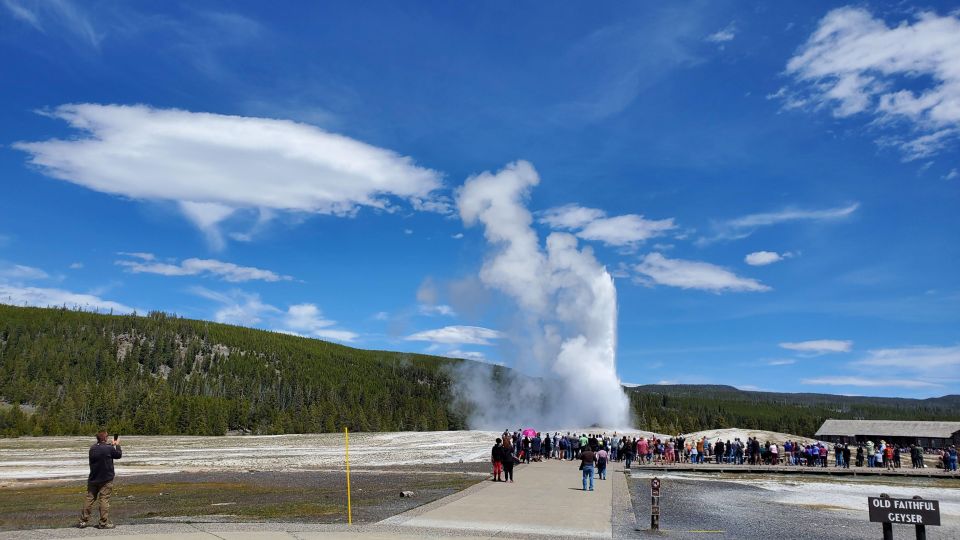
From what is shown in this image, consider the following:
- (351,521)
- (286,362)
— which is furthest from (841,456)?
(286,362)

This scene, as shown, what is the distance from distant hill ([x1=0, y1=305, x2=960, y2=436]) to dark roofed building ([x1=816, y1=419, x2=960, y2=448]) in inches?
857

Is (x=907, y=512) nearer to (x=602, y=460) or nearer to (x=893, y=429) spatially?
(x=602, y=460)

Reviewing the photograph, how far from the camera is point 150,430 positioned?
367 ft

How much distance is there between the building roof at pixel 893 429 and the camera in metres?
95.9

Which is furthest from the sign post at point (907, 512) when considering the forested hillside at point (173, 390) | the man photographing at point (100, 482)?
the forested hillside at point (173, 390)

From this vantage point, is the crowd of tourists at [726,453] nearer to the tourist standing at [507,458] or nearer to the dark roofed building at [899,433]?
the tourist standing at [507,458]

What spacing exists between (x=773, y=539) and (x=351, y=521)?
28.2 feet

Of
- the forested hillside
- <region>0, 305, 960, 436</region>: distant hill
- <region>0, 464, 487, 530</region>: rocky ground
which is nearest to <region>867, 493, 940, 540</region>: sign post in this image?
<region>0, 464, 487, 530</region>: rocky ground

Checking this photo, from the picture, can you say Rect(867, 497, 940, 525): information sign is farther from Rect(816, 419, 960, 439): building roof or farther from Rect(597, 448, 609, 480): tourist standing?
Rect(816, 419, 960, 439): building roof

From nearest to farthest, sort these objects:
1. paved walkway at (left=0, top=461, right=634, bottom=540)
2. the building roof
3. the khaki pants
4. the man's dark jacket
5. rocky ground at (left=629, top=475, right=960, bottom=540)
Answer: paved walkway at (left=0, top=461, right=634, bottom=540) → the khaki pants → the man's dark jacket → rocky ground at (left=629, top=475, right=960, bottom=540) → the building roof

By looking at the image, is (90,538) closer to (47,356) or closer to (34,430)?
(34,430)

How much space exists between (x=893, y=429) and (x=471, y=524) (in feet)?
334

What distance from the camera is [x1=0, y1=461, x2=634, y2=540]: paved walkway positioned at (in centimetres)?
1295

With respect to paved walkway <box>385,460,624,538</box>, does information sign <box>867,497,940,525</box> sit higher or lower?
higher
